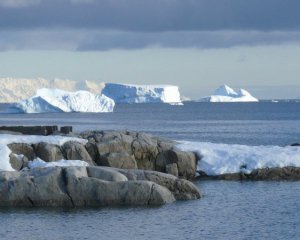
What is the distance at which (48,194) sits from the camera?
136 ft

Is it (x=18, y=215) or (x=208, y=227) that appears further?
(x=18, y=215)

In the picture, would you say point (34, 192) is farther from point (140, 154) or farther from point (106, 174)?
point (140, 154)

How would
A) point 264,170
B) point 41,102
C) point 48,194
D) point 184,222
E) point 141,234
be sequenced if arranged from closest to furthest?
point 141,234
point 184,222
point 48,194
point 264,170
point 41,102

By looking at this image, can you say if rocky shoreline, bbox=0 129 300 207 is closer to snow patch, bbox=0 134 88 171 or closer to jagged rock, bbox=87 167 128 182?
jagged rock, bbox=87 167 128 182

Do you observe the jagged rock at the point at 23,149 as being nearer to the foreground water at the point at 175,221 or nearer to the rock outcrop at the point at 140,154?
the rock outcrop at the point at 140,154

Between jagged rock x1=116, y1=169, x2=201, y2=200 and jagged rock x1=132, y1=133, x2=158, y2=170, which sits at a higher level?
jagged rock x1=132, y1=133, x2=158, y2=170

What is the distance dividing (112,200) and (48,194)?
10.6 feet

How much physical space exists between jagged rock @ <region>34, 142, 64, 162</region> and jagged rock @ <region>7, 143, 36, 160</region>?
324mm

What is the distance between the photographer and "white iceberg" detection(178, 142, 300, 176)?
5362cm

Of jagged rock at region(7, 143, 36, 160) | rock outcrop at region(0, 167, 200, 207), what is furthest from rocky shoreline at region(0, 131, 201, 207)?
jagged rock at region(7, 143, 36, 160)

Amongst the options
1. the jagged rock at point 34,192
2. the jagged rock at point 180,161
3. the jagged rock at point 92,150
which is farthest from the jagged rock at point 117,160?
the jagged rock at point 34,192

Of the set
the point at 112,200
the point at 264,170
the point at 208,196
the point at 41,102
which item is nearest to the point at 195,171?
the point at 264,170

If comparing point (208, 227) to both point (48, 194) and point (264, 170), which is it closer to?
point (48, 194)

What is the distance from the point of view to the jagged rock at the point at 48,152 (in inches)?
2051
